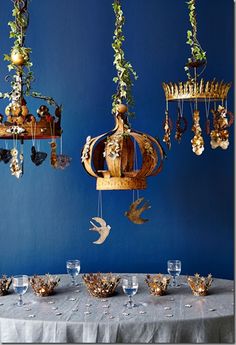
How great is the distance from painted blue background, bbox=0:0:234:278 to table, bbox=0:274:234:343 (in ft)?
4.54

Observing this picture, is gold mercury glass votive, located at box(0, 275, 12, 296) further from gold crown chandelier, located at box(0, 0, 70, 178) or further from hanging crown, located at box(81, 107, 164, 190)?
hanging crown, located at box(81, 107, 164, 190)

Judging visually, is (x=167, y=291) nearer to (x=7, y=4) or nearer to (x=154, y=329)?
(x=154, y=329)

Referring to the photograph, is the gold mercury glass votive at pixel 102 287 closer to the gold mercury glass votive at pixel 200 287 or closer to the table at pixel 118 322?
the table at pixel 118 322

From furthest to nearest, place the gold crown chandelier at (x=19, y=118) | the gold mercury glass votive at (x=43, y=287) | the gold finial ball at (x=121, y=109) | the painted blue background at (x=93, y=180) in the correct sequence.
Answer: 1. the painted blue background at (x=93, y=180)
2. the gold finial ball at (x=121, y=109)
3. the gold mercury glass votive at (x=43, y=287)
4. the gold crown chandelier at (x=19, y=118)

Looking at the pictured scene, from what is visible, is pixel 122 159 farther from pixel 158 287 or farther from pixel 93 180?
pixel 93 180

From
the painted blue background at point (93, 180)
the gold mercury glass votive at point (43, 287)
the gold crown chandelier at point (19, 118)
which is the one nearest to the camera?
the gold crown chandelier at point (19, 118)

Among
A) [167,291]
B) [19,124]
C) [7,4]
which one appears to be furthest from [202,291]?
[7,4]

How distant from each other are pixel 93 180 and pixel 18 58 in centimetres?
151

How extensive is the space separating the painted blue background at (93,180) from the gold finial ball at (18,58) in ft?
4.35

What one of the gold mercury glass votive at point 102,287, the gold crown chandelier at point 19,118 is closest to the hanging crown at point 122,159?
the gold crown chandelier at point 19,118

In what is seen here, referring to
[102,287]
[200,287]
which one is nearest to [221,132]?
[200,287]

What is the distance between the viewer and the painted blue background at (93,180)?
3623 millimetres

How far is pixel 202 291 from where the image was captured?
2383mm

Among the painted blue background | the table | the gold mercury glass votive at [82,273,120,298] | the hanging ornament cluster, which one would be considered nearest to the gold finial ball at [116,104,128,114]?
the hanging ornament cluster
